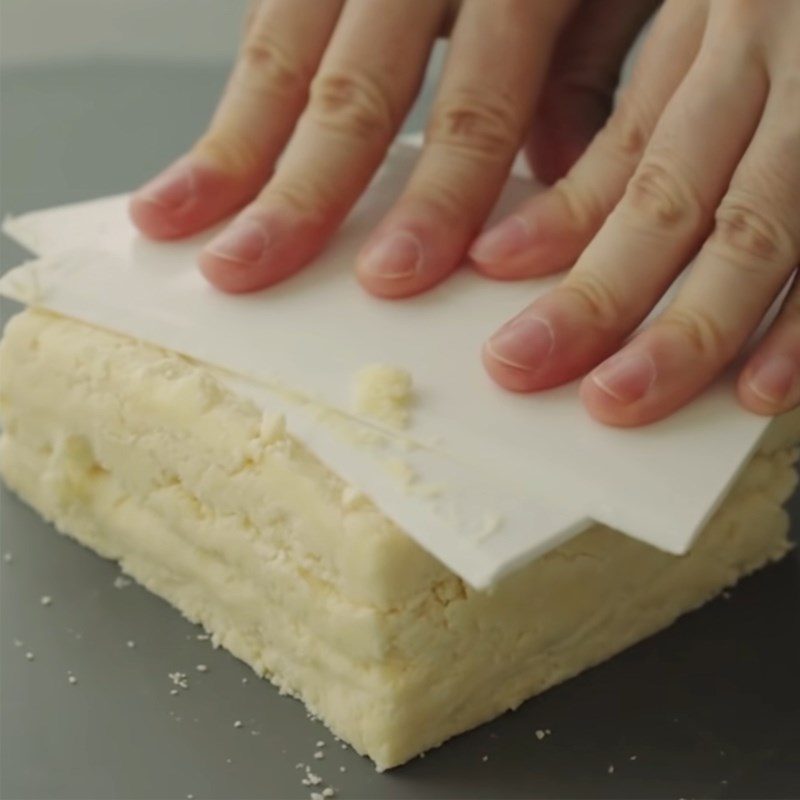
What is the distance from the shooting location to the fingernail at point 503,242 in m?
1.47

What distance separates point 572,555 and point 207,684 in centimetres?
35

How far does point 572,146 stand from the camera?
1776mm

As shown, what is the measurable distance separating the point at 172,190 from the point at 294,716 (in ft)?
1.88

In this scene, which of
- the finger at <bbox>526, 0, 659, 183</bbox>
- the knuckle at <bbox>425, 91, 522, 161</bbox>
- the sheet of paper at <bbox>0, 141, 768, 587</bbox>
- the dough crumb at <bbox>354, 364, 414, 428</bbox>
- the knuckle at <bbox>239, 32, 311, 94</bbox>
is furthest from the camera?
the finger at <bbox>526, 0, 659, 183</bbox>

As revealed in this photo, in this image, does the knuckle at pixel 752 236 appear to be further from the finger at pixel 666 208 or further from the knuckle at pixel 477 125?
the knuckle at pixel 477 125

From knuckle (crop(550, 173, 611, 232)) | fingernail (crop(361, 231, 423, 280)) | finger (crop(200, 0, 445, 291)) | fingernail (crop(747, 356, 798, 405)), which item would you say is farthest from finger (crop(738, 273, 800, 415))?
finger (crop(200, 0, 445, 291))

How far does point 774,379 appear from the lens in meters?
1.30

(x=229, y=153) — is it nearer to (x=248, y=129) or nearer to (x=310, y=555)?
(x=248, y=129)

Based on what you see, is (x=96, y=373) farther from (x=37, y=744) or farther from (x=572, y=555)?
(x=572, y=555)

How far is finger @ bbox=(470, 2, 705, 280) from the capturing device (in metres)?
1.48

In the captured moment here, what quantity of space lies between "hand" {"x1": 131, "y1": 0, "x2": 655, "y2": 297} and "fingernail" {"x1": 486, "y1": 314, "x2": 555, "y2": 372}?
0.16 metres

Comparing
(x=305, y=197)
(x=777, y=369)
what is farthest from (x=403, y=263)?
(x=777, y=369)

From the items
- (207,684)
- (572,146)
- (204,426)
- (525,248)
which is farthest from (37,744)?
(572,146)

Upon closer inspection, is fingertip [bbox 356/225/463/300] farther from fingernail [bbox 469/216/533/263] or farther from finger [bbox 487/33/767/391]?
finger [bbox 487/33/767/391]
